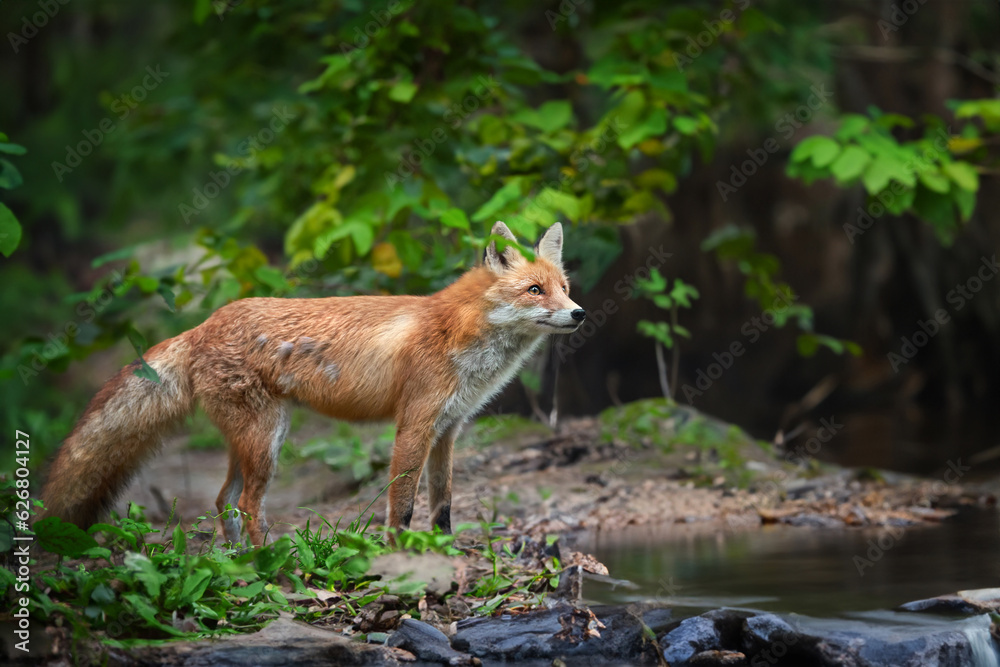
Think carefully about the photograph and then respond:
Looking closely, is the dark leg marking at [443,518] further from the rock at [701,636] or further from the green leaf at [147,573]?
the green leaf at [147,573]

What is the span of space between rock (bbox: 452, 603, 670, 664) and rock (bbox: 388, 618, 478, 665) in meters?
0.10

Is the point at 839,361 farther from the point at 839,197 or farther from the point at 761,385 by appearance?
the point at 839,197

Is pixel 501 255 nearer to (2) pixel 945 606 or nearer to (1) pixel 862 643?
(1) pixel 862 643

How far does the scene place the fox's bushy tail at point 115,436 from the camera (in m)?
4.56

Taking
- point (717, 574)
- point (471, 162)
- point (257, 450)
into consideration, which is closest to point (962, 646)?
point (717, 574)

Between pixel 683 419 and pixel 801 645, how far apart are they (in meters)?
4.49

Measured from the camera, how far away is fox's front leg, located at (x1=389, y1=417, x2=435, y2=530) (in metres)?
4.64

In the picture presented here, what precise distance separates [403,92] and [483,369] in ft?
9.30

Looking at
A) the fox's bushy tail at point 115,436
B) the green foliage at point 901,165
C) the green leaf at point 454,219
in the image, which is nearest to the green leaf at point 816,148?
the green foliage at point 901,165

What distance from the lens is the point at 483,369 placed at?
4.80 metres

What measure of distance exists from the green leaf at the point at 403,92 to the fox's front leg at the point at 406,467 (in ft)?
9.84

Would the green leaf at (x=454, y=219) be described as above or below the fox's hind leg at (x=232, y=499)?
above

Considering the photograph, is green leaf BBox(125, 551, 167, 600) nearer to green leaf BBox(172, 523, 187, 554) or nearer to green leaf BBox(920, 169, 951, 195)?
green leaf BBox(172, 523, 187, 554)

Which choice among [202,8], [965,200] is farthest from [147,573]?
[965,200]
